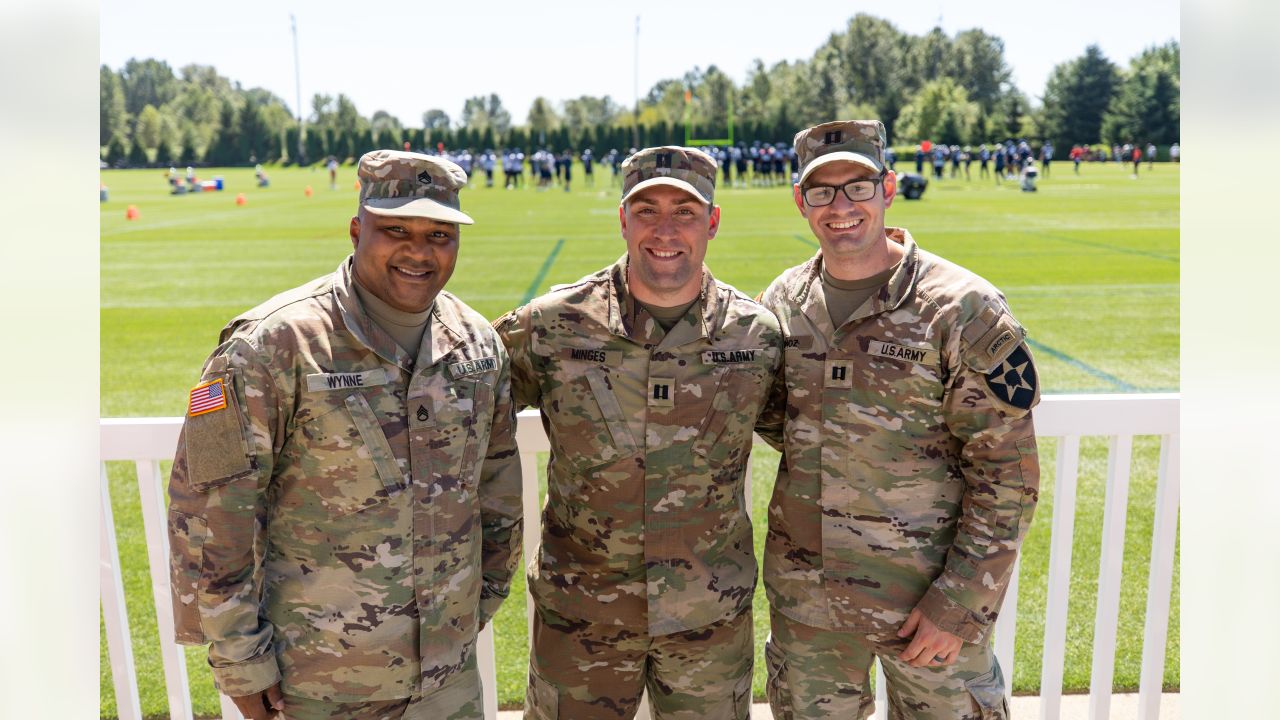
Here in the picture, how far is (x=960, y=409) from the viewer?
9.27 ft

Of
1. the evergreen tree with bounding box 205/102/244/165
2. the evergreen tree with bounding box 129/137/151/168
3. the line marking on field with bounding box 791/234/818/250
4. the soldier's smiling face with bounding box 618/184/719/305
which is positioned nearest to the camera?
the soldier's smiling face with bounding box 618/184/719/305

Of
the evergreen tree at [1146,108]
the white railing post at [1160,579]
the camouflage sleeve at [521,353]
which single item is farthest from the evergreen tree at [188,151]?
the white railing post at [1160,579]

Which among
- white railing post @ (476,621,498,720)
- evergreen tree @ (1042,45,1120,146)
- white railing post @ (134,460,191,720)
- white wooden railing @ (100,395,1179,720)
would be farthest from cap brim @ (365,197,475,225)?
evergreen tree @ (1042,45,1120,146)

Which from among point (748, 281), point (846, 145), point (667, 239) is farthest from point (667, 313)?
point (748, 281)

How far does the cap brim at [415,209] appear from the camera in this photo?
255 cm

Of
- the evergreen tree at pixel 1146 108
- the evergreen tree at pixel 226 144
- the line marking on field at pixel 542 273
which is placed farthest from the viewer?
the evergreen tree at pixel 226 144

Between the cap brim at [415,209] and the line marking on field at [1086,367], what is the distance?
32.1 ft

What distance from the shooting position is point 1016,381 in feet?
8.98

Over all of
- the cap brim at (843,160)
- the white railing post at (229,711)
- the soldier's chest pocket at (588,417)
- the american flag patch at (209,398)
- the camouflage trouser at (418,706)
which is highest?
the cap brim at (843,160)

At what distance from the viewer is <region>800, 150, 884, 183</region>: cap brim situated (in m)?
2.88

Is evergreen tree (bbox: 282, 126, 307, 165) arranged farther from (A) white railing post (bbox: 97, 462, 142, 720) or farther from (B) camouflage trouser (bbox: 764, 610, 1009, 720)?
(B) camouflage trouser (bbox: 764, 610, 1009, 720)

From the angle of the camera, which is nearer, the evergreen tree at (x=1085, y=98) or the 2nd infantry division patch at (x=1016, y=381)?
the 2nd infantry division patch at (x=1016, y=381)

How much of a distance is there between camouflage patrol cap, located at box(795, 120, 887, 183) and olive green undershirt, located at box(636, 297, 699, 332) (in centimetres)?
54

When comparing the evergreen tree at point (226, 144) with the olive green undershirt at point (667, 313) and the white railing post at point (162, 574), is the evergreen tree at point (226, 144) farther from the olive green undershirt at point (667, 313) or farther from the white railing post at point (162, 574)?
the olive green undershirt at point (667, 313)
